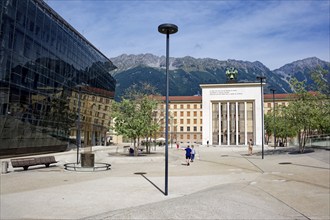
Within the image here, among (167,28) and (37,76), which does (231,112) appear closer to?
(37,76)

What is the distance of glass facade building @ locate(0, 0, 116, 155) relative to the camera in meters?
29.8

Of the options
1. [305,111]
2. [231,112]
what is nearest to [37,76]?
[305,111]

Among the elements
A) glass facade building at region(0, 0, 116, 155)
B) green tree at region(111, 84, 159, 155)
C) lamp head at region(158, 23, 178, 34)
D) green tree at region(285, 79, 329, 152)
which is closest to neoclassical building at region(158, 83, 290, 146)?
glass facade building at region(0, 0, 116, 155)

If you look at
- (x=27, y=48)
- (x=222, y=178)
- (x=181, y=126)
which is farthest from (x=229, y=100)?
(x=222, y=178)

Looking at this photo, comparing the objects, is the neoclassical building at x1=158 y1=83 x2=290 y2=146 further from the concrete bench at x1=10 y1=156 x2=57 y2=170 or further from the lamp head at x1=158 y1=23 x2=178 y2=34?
the lamp head at x1=158 y1=23 x2=178 y2=34

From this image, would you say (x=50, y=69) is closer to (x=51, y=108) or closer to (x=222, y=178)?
(x=51, y=108)

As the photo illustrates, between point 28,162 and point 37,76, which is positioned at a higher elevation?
point 37,76

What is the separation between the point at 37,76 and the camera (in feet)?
119

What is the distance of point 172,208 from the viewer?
9141 millimetres

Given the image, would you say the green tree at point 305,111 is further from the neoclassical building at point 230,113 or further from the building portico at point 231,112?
the building portico at point 231,112

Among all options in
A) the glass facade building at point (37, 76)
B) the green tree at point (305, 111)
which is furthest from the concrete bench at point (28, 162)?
the green tree at point (305, 111)

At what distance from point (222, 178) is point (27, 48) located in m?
26.0

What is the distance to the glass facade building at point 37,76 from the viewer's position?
29766mm

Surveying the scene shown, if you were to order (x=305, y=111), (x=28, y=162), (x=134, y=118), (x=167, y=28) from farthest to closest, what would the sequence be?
(x=134, y=118) → (x=305, y=111) → (x=28, y=162) → (x=167, y=28)
